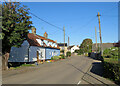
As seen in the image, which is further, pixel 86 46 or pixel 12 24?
pixel 86 46

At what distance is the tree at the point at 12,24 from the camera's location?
13203 millimetres

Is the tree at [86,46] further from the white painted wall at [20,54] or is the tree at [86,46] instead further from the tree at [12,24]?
the tree at [12,24]

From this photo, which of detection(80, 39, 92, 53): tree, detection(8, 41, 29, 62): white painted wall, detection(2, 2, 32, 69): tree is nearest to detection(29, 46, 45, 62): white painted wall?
detection(8, 41, 29, 62): white painted wall

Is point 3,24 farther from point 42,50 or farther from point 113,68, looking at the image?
point 42,50

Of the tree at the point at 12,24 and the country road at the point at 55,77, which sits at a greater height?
the tree at the point at 12,24

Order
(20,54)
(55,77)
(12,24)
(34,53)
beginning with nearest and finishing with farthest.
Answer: (55,77) → (12,24) → (20,54) → (34,53)

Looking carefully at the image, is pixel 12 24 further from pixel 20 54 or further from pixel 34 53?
pixel 34 53

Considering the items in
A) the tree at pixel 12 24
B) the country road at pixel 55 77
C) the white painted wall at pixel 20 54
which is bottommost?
the country road at pixel 55 77

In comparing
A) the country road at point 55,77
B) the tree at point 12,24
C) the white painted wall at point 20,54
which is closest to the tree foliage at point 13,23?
the tree at point 12,24

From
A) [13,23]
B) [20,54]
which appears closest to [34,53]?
[20,54]

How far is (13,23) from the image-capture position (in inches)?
547

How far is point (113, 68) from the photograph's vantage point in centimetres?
938

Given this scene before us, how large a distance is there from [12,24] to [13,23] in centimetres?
50

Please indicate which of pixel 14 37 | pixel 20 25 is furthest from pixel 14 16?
pixel 14 37
